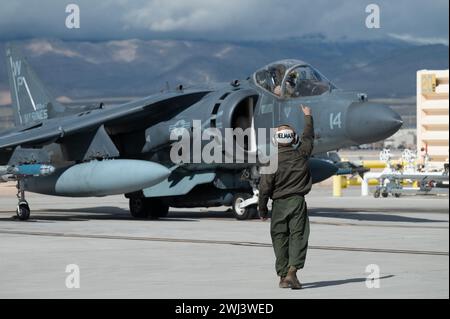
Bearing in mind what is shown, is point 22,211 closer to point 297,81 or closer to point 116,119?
point 116,119

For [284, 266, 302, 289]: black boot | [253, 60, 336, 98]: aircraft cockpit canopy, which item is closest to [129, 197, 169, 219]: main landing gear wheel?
[253, 60, 336, 98]: aircraft cockpit canopy

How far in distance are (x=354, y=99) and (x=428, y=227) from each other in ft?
8.14

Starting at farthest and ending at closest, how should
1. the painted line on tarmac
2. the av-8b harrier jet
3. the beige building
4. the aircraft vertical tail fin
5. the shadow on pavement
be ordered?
the beige building < the aircraft vertical tail fin < the av-8b harrier jet < the painted line on tarmac < the shadow on pavement

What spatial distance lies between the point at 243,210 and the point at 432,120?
65.1 feet

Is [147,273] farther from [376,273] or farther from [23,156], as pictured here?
[23,156]

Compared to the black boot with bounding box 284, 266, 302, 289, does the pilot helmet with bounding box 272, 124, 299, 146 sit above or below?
above

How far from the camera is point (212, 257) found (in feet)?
41.4

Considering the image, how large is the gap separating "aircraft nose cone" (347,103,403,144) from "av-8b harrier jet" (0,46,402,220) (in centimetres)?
2

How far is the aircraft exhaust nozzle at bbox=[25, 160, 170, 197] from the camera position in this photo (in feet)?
60.8

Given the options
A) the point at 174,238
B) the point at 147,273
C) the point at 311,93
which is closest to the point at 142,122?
the point at 311,93

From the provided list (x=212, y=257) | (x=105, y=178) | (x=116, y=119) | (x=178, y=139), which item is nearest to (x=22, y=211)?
(x=105, y=178)

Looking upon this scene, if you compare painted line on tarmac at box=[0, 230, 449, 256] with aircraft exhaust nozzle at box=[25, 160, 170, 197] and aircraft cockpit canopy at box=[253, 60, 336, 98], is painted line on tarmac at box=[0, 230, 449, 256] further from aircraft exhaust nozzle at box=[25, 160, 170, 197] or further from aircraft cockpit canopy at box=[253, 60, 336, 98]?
aircraft cockpit canopy at box=[253, 60, 336, 98]

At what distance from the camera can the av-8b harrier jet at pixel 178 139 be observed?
1830 centimetres

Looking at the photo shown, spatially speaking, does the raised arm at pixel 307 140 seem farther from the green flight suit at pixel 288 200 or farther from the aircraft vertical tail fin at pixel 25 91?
the aircraft vertical tail fin at pixel 25 91
